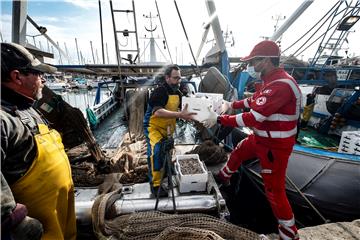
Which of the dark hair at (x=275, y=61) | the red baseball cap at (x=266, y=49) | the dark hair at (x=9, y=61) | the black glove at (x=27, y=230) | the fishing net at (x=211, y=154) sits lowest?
the fishing net at (x=211, y=154)

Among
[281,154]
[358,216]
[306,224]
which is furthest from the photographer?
[306,224]

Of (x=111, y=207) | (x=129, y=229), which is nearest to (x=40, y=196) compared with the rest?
(x=129, y=229)

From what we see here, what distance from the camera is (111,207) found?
8.36 ft

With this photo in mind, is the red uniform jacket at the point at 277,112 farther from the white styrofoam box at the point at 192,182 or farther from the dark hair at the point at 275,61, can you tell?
the white styrofoam box at the point at 192,182

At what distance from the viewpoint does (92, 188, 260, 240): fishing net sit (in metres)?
1.83

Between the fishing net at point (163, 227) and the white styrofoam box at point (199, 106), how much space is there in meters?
1.20

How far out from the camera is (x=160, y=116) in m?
2.85

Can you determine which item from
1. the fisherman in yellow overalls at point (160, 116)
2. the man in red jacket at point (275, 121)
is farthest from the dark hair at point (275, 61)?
the fisherman in yellow overalls at point (160, 116)

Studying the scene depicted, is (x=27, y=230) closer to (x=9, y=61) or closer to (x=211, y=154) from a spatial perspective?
(x=9, y=61)

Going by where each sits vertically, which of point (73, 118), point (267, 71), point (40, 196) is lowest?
point (40, 196)

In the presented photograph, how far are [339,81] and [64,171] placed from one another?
25.4ft

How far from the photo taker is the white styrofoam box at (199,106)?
278cm

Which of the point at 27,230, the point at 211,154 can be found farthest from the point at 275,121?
the point at 27,230

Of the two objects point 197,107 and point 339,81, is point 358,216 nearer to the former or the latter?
point 197,107
